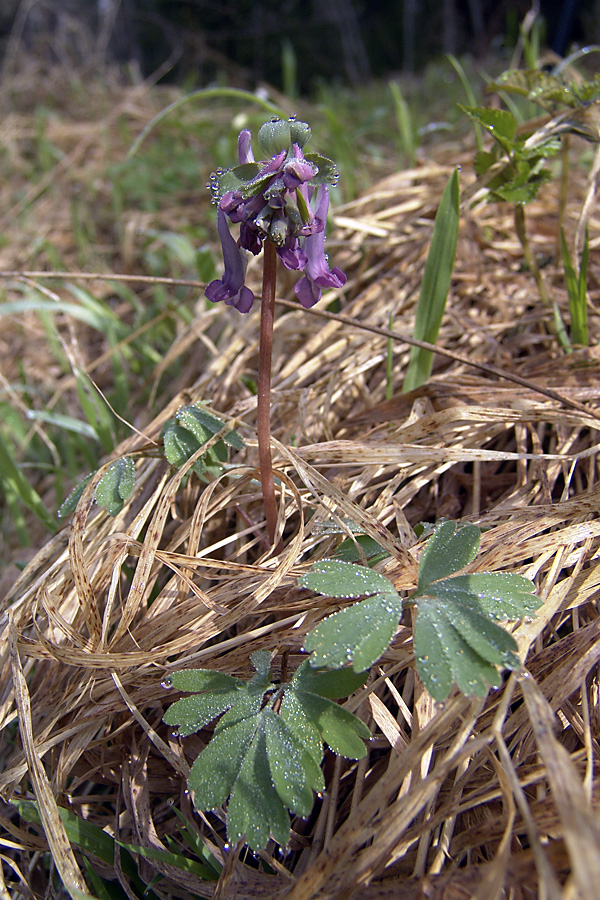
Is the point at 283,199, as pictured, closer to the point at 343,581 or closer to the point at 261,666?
the point at 343,581

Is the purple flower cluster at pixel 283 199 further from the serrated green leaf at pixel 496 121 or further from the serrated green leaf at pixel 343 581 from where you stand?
the serrated green leaf at pixel 496 121

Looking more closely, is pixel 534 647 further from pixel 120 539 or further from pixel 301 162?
pixel 301 162

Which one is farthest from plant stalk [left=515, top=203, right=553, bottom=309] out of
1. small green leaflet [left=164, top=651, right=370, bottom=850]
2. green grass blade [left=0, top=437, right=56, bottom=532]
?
green grass blade [left=0, top=437, right=56, bottom=532]

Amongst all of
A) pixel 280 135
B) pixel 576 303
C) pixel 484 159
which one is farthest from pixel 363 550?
pixel 484 159

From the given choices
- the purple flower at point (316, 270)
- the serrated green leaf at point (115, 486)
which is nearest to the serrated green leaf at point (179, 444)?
the serrated green leaf at point (115, 486)

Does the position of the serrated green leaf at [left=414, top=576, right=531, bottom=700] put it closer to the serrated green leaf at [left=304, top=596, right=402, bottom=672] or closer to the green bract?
the serrated green leaf at [left=304, top=596, right=402, bottom=672]

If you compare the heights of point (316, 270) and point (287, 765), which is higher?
point (316, 270)
